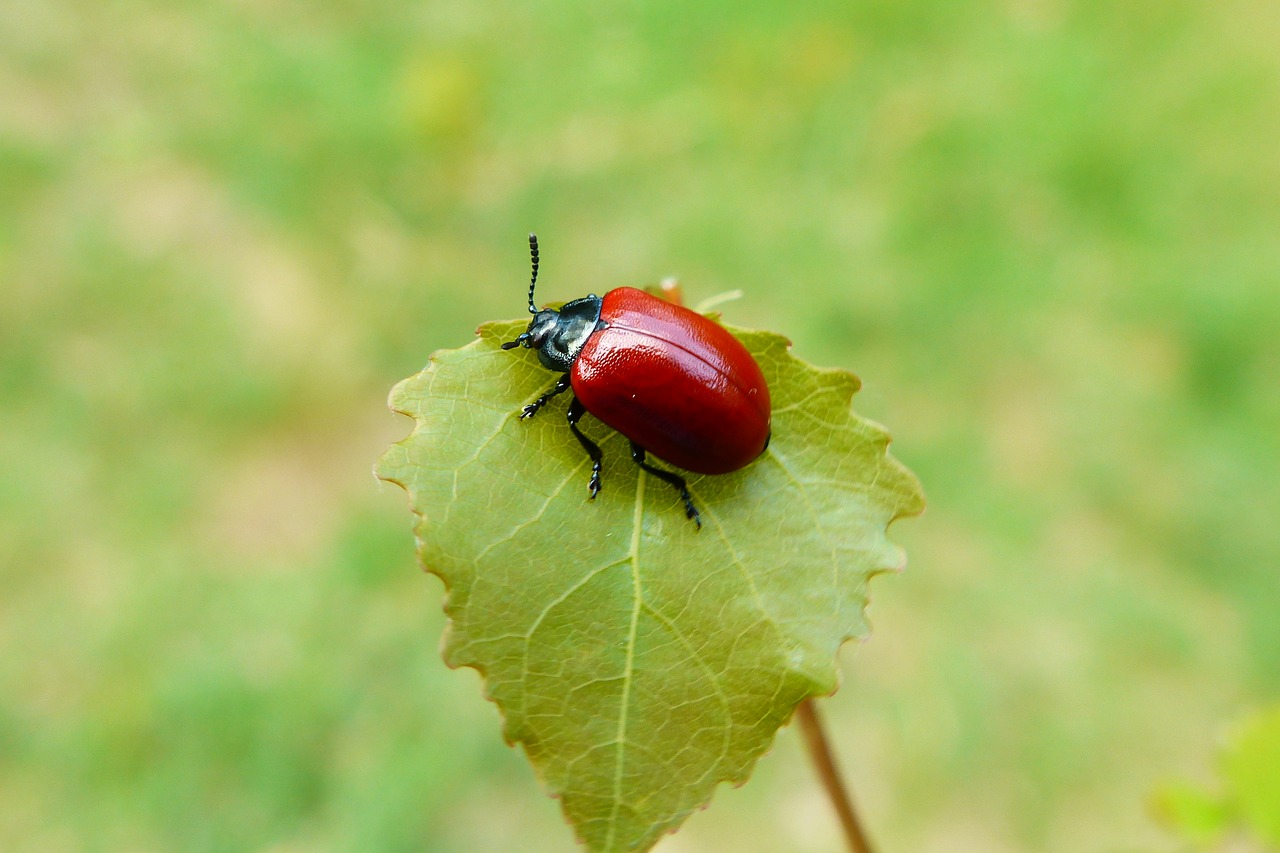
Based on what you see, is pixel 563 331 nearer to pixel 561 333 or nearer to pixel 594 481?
pixel 561 333

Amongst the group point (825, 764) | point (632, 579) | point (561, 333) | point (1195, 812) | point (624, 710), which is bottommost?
point (1195, 812)

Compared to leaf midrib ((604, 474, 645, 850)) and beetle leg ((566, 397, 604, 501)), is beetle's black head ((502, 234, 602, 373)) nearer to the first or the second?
beetle leg ((566, 397, 604, 501))

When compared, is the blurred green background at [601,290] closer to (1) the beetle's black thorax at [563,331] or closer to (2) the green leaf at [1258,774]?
(2) the green leaf at [1258,774]

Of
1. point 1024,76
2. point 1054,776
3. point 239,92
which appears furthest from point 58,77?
point 1054,776

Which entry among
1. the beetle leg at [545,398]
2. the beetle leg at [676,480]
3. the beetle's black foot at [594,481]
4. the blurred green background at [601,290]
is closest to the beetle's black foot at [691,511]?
the beetle leg at [676,480]

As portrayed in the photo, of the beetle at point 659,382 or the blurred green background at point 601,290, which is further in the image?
the blurred green background at point 601,290

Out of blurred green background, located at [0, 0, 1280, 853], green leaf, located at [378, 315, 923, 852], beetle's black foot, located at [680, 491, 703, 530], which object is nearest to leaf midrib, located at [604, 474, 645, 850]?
green leaf, located at [378, 315, 923, 852]

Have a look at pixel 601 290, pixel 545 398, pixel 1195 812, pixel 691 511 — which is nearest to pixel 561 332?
pixel 545 398
